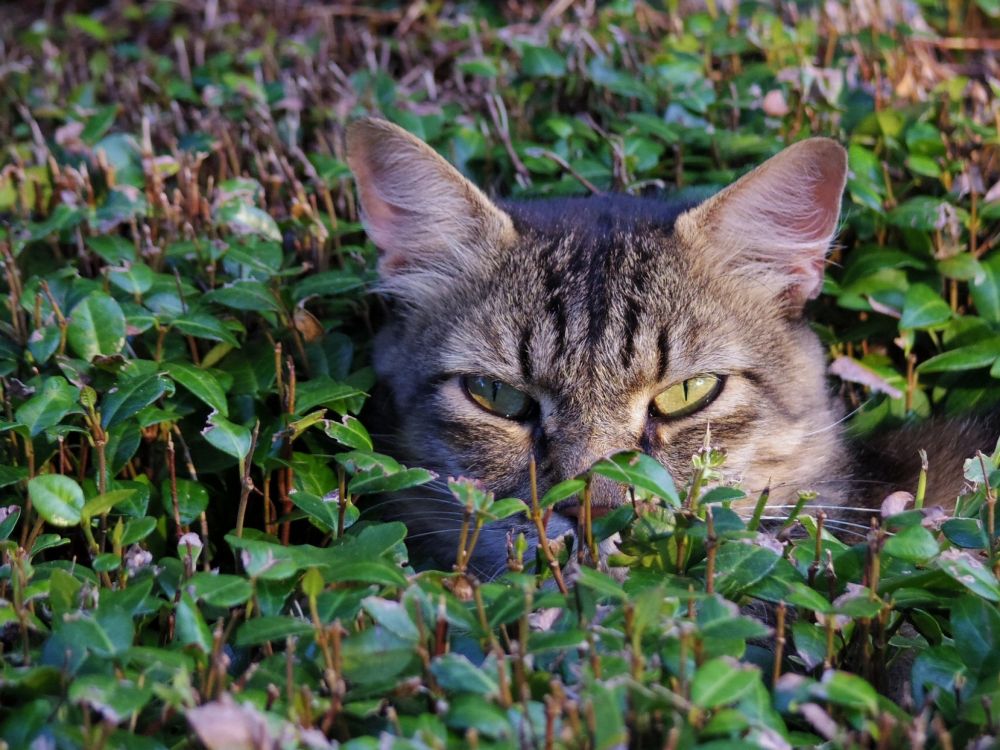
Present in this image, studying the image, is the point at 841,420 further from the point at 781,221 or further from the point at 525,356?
the point at 525,356

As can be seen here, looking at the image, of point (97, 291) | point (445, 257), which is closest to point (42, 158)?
point (97, 291)

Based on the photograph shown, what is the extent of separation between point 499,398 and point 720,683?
124cm

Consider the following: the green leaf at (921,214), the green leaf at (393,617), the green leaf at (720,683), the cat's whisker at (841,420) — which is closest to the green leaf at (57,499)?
the green leaf at (393,617)

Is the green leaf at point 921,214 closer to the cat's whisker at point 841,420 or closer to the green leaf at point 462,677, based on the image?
the cat's whisker at point 841,420

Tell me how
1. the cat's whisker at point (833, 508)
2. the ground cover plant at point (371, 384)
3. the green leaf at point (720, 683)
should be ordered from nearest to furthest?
the green leaf at point (720, 683), the ground cover plant at point (371, 384), the cat's whisker at point (833, 508)

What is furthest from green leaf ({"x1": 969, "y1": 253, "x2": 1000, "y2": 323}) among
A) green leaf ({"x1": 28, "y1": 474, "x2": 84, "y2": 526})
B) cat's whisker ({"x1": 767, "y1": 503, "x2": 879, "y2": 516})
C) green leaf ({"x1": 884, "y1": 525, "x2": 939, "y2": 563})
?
green leaf ({"x1": 28, "y1": 474, "x2": 84, "y2": 526})

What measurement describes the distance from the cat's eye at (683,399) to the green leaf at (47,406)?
4.39 ft

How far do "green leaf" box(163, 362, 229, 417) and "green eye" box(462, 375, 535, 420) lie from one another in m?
0.61

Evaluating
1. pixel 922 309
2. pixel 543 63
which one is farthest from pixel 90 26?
pixel 922 309

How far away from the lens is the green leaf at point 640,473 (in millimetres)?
1898

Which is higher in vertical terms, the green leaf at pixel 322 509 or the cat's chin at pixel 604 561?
the green leaf at pixel 322 509

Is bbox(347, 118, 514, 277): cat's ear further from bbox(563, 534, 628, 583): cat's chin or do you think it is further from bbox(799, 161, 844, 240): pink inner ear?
bbox(563, 534, 628, 583): cat's chin

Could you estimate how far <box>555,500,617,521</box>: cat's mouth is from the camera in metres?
2.29

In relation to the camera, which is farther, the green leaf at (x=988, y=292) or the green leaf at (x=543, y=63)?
the green leaf at (x=543, y=63)
